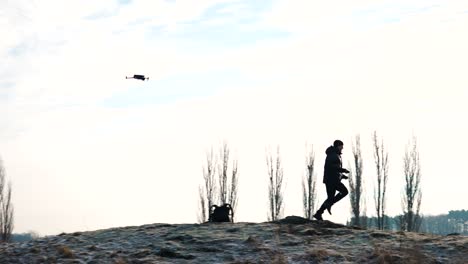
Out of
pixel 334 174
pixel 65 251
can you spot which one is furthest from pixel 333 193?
pixel 65 251

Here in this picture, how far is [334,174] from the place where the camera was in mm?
17531

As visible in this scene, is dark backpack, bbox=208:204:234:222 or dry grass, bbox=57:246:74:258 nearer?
dry grass, bbox=57:246:74:258

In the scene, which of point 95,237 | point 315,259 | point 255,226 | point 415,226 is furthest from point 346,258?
point 415,226

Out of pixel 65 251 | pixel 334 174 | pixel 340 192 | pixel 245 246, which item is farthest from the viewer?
pixel 340 192

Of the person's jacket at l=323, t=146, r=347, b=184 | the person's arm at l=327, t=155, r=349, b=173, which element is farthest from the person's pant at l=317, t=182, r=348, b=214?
the person's arm at l=327, t=155, r=349, b=173

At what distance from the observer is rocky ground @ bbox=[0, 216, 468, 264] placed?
14.0 meters

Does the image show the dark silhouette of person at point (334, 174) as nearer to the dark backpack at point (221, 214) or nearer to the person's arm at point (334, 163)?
the person's arm at point (334, 163)

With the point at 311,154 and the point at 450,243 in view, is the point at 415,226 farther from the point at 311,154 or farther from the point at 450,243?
the point at 450,243

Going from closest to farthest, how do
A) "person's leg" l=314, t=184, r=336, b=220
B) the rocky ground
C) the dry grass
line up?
1. the rocky ground
2. the dry grass
3. "person's leg" l=314, t=184, r=336, b=220

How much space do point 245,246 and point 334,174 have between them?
3.58m

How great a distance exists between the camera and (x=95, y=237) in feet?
56.6

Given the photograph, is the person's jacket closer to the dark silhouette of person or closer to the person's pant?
the dark silhouette of person

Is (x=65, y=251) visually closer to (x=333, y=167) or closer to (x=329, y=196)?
(x=329, y=196)

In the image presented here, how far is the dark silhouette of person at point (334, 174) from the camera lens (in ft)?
57.5
